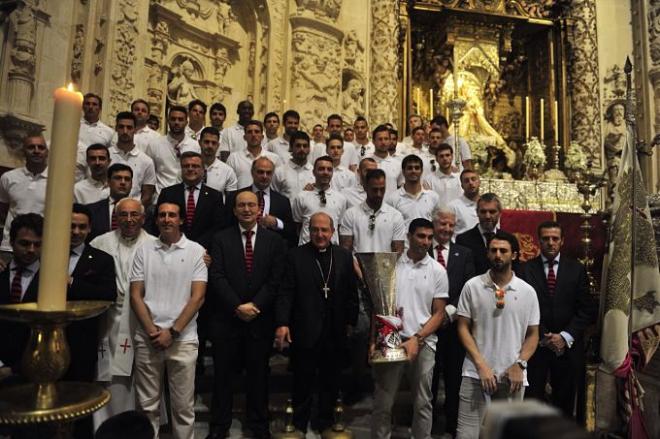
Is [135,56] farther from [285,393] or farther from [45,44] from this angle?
[285,393]

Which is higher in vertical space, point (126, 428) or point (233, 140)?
point (233, 140)

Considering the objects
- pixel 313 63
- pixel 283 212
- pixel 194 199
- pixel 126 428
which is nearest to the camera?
pixel 126 428

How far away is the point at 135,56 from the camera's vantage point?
835cm

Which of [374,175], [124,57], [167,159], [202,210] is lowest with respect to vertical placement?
[202,210]

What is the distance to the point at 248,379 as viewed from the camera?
4.01 metres

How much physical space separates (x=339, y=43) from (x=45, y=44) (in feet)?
18.8

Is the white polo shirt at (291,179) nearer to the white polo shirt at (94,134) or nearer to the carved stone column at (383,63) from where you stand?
the white polo shirt at (94,134)

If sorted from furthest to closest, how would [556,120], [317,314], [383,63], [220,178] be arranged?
[556,120]
[383,63]
[220,178]
[317,314]

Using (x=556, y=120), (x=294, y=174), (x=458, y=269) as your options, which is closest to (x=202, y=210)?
(x=294, y=174)

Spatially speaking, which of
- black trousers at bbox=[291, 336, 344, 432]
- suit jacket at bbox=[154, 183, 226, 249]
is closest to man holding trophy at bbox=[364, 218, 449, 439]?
black trousers at bbox=[291, 336, 344, 432]

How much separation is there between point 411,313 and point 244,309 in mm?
1266

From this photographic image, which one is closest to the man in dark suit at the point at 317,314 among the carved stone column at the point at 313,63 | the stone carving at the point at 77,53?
the stone carving at the point at 77,53

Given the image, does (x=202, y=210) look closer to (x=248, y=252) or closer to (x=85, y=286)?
(x=248, y=252)

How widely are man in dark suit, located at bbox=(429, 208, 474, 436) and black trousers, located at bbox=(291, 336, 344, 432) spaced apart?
36.0 inches
